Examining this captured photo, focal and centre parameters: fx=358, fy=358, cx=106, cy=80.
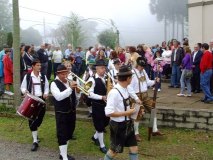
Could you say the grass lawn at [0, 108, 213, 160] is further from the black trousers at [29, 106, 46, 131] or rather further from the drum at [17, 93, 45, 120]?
the drum at [17, 93, 45, 120]

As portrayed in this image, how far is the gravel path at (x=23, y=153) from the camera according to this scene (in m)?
7.30

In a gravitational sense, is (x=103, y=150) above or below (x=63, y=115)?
below

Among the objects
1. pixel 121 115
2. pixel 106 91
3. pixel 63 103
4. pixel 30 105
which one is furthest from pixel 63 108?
pixel 121 115

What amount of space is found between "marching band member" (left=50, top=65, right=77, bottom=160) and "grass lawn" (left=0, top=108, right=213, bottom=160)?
0.76 meters

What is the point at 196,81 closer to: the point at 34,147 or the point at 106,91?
the point at 106,91

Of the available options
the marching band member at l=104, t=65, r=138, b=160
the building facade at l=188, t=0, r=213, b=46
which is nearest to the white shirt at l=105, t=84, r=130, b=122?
the marching band member at l=104, t=65, r=138, b=160

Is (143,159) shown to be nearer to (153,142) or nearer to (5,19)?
(153,142)

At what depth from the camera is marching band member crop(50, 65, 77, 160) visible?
6.78 m

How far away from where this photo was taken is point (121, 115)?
5441 mm

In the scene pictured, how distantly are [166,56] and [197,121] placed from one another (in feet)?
23.3

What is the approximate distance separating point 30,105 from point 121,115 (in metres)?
2.69

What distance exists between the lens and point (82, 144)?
8195mm

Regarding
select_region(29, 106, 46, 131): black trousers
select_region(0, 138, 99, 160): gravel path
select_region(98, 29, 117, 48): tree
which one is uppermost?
select_region(98, 29, 117, 48): tree

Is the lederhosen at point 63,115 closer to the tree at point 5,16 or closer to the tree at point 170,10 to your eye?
the tree at point 170,10
